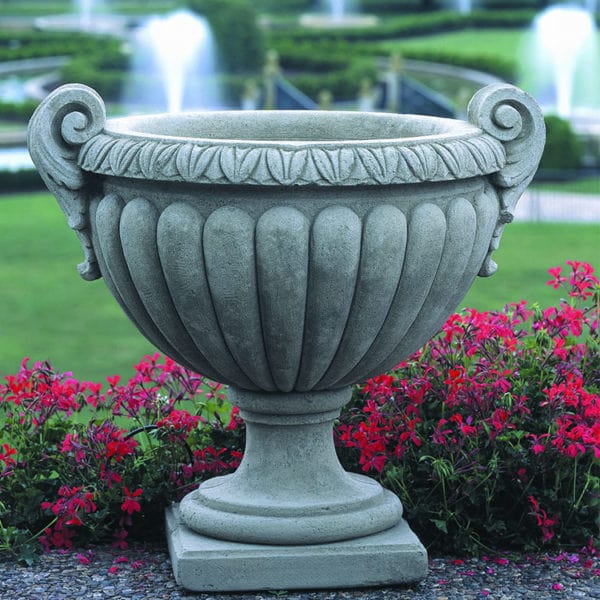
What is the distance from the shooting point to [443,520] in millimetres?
3979

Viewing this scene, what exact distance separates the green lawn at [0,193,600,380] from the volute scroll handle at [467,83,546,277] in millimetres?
3843

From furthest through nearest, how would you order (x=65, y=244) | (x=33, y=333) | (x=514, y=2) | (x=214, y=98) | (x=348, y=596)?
(x=514, y=2) → (x=214, y=98) → (x=65, y=244) → (x=33, y=333) → (x=348, y=596)

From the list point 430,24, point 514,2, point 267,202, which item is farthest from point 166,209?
point 514,2

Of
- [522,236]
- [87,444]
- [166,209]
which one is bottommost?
[522,236]

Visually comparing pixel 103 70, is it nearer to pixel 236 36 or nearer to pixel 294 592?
pixel 236 36

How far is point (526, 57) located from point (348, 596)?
25572 millimetres

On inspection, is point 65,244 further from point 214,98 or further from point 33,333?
point 214,98

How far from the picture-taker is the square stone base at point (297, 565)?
3684mm

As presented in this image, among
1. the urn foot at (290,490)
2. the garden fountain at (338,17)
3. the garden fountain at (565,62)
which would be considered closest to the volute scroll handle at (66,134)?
the urn foot at (290,490)

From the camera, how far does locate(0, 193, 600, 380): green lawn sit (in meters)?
7.71

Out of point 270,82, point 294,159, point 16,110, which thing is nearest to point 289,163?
point 294,159

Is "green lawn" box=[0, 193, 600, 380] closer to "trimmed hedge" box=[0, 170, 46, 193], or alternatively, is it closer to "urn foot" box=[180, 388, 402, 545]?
"trimmed hedge" box=[0, 170, 46, 193]

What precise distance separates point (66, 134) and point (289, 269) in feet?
2.78

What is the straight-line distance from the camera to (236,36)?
933 inches
